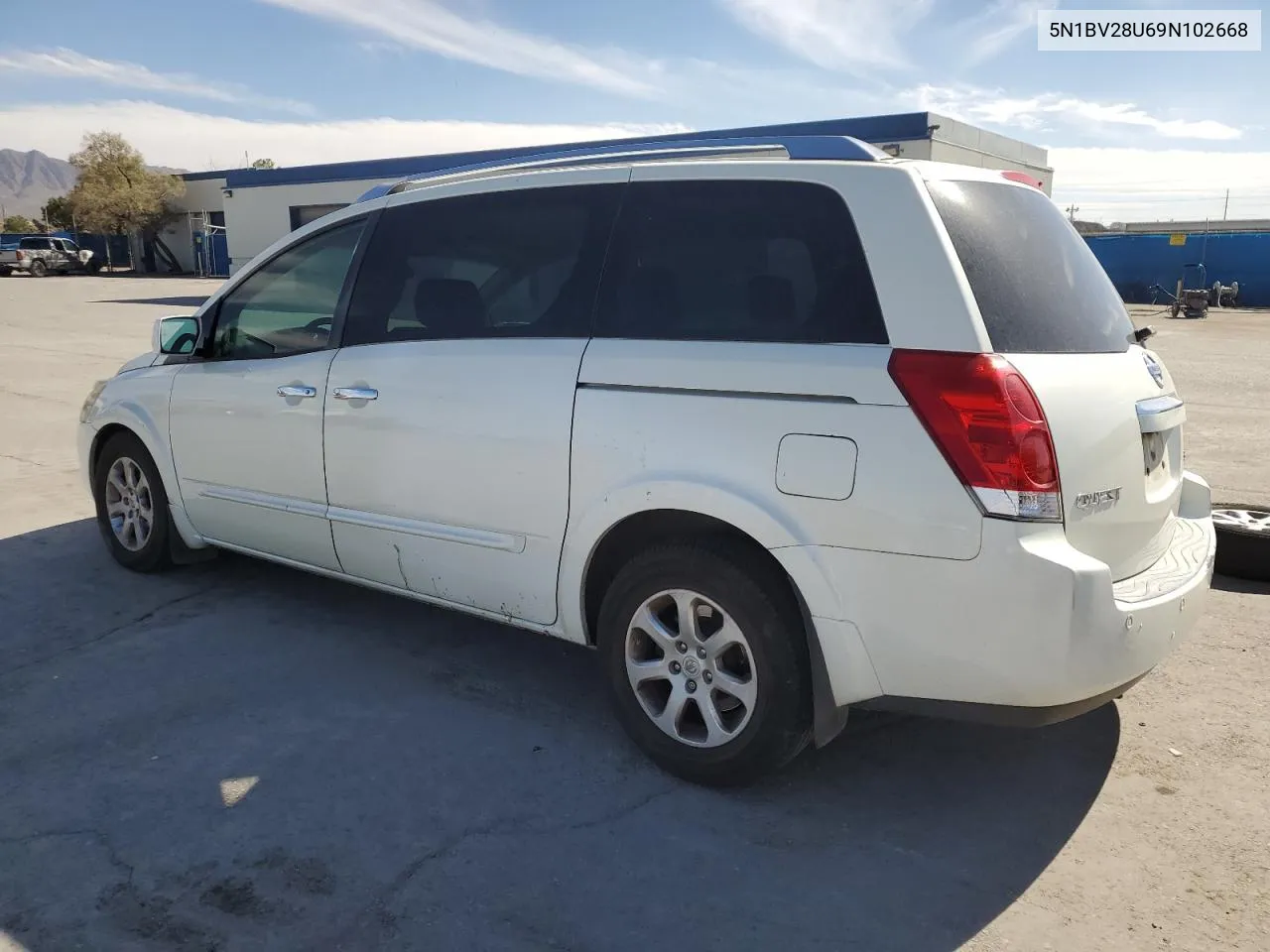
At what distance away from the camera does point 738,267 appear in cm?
311

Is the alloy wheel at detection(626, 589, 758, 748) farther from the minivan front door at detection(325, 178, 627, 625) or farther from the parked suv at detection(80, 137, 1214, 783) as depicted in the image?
the minivan front door at detection(325, 178, 627, 625)

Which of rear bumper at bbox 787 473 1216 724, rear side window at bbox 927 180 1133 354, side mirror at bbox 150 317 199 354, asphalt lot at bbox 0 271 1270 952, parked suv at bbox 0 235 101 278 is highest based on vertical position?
parked suv at bbox 0 235 101 278

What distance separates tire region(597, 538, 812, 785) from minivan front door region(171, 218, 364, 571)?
1633mm

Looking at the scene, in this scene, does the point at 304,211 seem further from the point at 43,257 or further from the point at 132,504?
the point at 132,504

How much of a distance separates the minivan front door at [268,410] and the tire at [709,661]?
64.3 inches

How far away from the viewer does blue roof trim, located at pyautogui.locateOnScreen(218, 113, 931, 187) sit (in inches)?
706

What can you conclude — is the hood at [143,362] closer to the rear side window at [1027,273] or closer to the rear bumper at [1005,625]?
the rear bumper at [1005,625]

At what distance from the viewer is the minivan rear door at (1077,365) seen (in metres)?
2.69

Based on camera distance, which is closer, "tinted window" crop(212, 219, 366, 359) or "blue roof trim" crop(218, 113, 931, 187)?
"tinted window" crop(212, 219, 366, 359)

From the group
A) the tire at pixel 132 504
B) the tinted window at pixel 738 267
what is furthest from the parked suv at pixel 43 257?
the tinted window at pixel 738 267

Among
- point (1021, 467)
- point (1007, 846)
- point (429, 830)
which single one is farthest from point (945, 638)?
point (429, 830)

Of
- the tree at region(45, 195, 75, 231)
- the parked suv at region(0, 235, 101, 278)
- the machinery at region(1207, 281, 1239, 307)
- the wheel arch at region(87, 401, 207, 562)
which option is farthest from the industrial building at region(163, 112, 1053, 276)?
the tree at region(45, 195, 75, 231)

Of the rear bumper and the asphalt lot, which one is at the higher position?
the rear bumper

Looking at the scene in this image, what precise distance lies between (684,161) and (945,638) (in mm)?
1777
